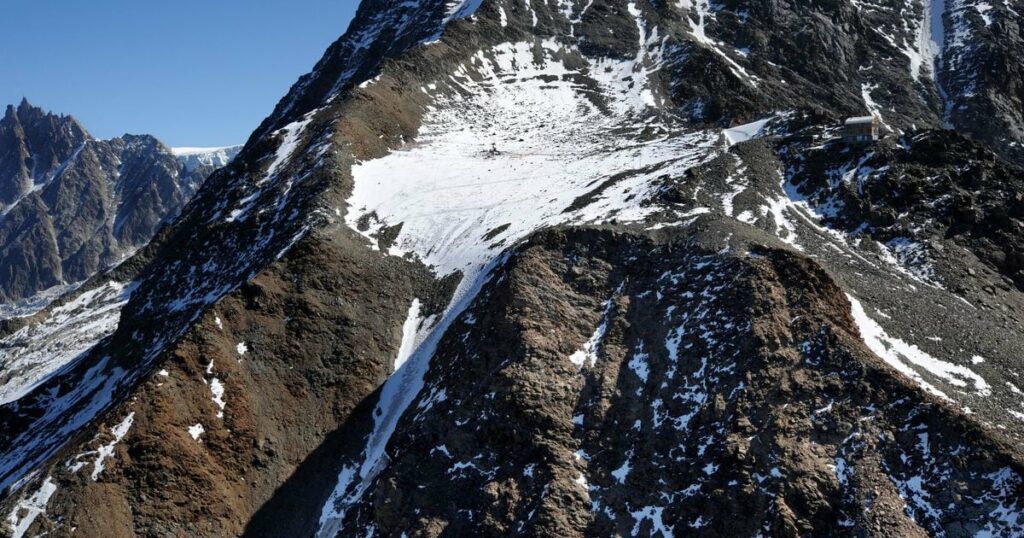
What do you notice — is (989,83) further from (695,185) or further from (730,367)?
(730,367)

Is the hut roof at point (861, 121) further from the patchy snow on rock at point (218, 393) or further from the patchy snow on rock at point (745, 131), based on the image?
the patchy snow on rock at point (218, 393)

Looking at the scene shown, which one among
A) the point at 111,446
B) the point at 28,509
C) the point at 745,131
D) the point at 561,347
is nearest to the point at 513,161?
the point at 745,131

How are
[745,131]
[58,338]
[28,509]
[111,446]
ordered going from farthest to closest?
[58,338] → [745,131] → [111,446] → [28,509]

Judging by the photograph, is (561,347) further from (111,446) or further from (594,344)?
(111,446)

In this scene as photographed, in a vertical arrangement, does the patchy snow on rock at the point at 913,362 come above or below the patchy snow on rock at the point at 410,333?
below

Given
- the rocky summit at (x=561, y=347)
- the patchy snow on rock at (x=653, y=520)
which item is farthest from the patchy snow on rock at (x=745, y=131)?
the patchy snow on rock at (x=653, y=520)

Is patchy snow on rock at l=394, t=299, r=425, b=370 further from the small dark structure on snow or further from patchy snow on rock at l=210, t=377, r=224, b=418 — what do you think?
the small dark structure on snow

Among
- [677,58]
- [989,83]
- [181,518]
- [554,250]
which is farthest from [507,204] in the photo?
[989,83]
